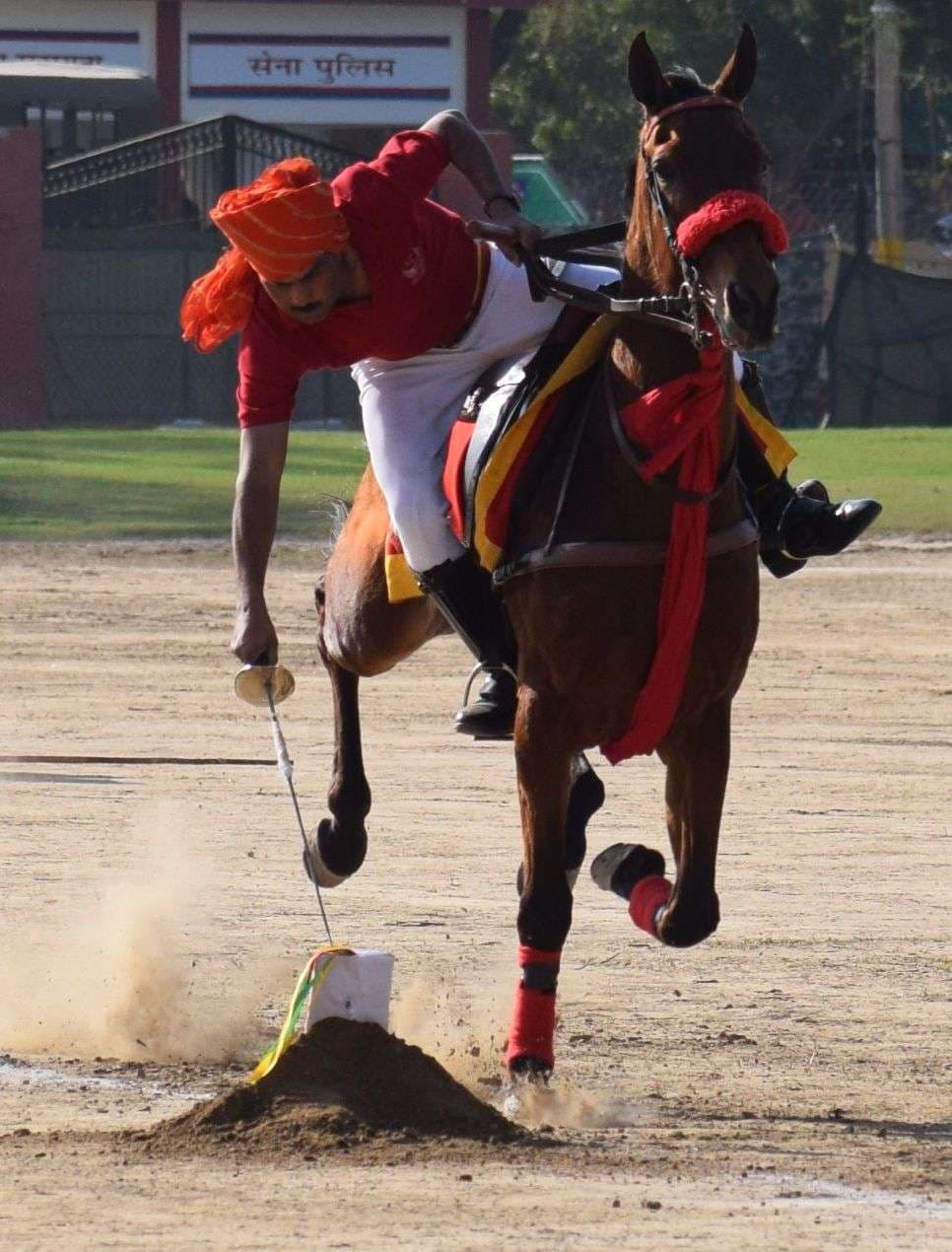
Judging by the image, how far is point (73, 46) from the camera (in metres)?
46.2

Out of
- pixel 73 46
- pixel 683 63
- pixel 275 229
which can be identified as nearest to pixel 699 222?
pixel 275 229

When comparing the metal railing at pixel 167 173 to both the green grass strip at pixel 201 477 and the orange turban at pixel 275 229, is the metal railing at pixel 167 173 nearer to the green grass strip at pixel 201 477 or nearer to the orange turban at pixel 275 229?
the green grass strip at pixel 201 477

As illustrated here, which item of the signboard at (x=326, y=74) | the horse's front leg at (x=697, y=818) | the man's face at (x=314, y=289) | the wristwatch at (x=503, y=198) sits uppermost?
the wristwatch at (x=503, y=198)

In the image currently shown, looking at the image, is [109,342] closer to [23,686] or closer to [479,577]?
[23,686]

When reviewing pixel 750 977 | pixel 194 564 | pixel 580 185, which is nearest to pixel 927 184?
pixel 580 185

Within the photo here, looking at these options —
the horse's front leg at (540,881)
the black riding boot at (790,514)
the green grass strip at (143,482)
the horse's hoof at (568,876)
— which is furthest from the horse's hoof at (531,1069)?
the green grass strip at (143,482)

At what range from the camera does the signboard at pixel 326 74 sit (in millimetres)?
45156

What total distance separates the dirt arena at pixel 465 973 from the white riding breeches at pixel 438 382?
1529 mm

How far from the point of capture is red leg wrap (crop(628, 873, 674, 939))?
7.21m

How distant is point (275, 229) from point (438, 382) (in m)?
0.90

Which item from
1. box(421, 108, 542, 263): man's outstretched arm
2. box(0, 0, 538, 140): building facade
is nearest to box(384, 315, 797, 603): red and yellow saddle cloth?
box(421, 108, 542, 263): man's outstretched arm

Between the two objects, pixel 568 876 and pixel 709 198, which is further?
pixel 568 876

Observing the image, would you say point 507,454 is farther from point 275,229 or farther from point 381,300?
point 275,229

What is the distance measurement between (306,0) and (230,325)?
39219 millimetres
